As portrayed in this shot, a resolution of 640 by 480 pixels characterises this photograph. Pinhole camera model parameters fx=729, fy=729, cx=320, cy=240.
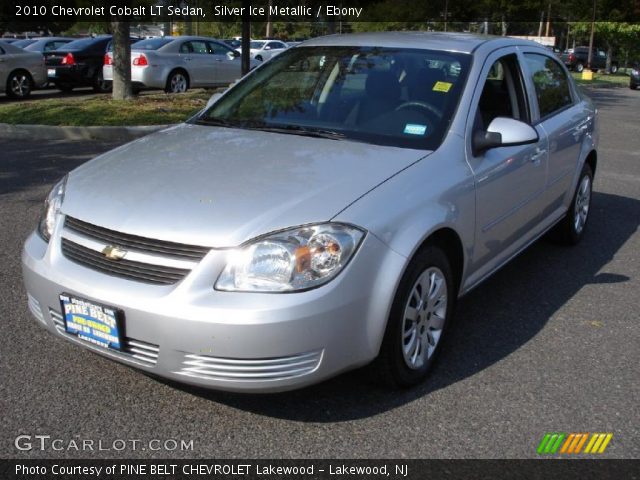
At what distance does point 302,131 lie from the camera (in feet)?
13.2

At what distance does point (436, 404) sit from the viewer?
339 centimetres

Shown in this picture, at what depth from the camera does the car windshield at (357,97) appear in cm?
392

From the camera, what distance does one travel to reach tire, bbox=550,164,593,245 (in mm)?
5808

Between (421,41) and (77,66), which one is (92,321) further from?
(77,66)

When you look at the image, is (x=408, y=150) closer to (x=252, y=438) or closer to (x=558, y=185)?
(x=252, y=438)

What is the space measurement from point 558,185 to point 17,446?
385 cm

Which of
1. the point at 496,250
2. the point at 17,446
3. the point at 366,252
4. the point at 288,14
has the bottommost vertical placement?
the point at 17,446

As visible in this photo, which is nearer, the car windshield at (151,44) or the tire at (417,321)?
the tire at (417,321)

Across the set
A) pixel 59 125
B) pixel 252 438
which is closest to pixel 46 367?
pixel 252 438

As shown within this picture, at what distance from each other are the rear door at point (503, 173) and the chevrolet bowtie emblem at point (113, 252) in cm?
183

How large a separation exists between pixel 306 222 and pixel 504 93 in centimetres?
220

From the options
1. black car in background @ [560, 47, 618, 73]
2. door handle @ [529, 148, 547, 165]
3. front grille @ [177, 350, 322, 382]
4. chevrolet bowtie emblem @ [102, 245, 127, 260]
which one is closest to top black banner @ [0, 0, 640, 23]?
black car in background @ [560, 47, 618, 73]

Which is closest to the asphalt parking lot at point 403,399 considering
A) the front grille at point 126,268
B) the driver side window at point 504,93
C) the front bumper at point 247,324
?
the front bumper at point 247,324

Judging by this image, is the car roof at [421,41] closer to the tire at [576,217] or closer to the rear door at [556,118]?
the rear door at [556,118]
